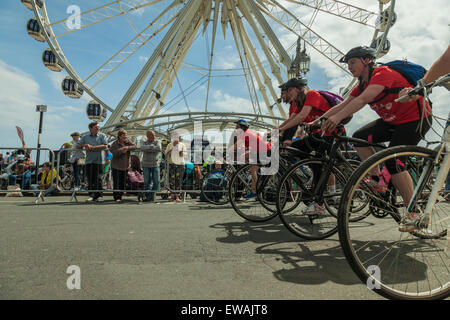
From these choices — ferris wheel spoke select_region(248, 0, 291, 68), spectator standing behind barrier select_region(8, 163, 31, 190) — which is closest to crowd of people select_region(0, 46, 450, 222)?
spectator standing behind barrier select_region(8, 163, 31, 190)

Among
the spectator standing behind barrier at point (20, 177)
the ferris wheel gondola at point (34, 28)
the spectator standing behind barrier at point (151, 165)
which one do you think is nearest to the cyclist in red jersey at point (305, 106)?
the spectator standing behind barrier at point (151, 165)

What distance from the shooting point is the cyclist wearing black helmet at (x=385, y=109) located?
2213mm

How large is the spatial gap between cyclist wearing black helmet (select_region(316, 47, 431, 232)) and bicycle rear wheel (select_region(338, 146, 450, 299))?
203mm

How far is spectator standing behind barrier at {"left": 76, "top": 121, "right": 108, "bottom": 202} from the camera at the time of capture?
679 centimetres

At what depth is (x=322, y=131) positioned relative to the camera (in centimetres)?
258

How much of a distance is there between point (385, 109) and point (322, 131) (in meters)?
0.57

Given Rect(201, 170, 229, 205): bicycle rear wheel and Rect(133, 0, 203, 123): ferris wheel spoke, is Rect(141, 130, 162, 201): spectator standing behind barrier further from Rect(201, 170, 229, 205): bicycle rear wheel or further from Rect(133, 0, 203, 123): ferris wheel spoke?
Rect(133, 0, 203, 123): ferris wheel spoke

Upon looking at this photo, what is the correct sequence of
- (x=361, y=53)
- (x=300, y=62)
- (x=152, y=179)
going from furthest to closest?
1. (x=300, y=62)
2. (x=152, y=179)
3. (x=361, y=53)

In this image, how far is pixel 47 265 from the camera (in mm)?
2043

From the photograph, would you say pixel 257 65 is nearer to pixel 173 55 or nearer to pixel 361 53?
pixel 173 55

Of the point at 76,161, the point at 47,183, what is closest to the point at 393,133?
the point at 76,161

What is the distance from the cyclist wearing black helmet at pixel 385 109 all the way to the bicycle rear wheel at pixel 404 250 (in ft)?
0.67
